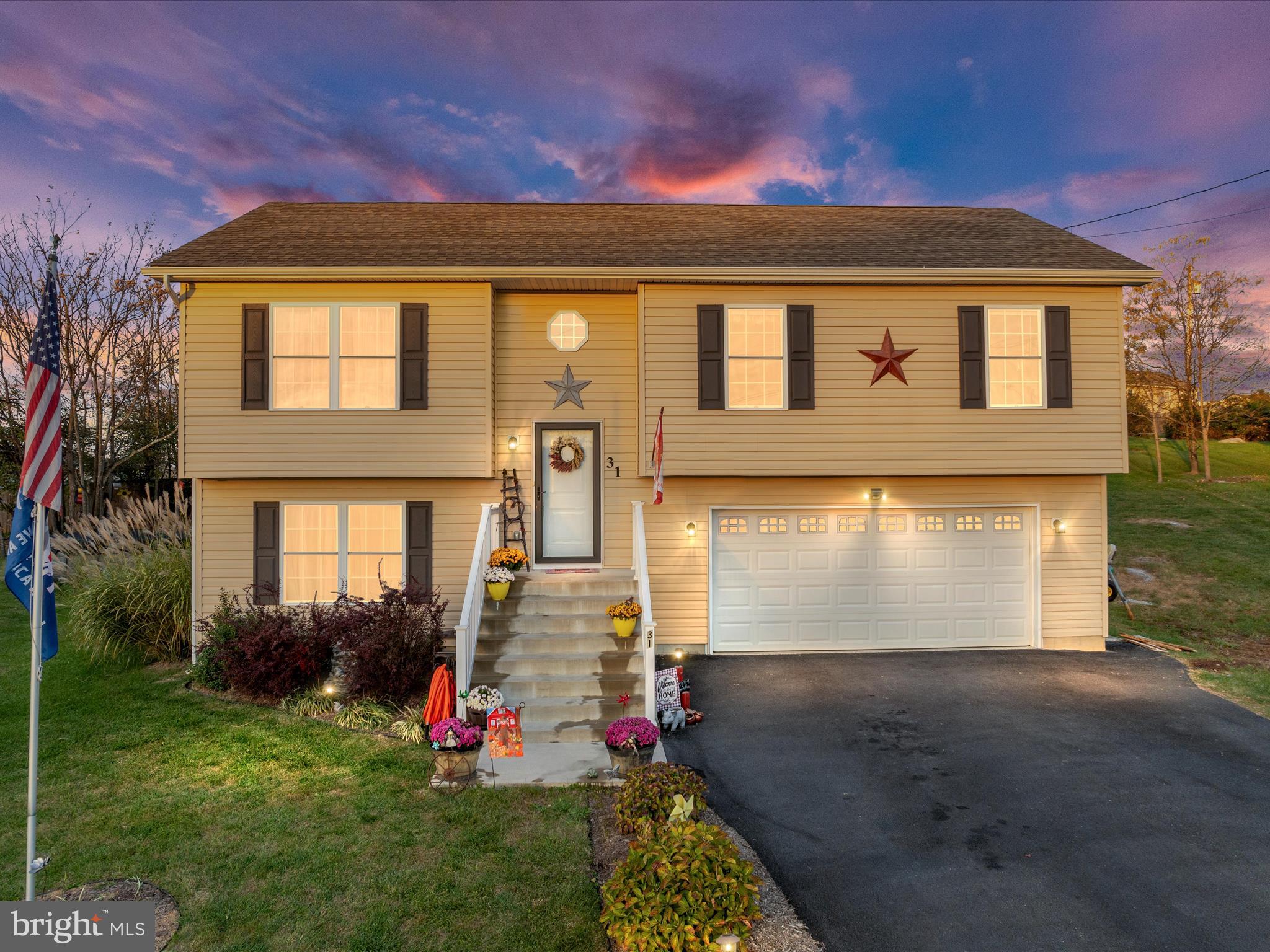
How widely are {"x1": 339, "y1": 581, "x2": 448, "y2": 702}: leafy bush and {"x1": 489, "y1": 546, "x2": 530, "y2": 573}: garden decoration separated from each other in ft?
3.26

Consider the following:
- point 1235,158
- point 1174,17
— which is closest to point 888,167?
point 1235,158

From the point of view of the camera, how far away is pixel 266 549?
9.20 meters

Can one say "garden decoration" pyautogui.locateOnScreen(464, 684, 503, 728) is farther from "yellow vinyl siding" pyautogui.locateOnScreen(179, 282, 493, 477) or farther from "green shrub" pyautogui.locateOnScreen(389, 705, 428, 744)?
"yellow vinyl siding" pyautogui.locateOnScreen(179, 282, 493, 477)

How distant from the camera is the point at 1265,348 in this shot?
1983 centimetres

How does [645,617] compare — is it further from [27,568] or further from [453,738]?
[27,568]

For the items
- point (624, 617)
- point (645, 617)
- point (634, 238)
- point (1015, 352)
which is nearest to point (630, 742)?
point (645, 617)

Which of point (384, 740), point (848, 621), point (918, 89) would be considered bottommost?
point (384, 740)

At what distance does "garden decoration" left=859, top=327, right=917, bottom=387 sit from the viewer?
9.29 meters

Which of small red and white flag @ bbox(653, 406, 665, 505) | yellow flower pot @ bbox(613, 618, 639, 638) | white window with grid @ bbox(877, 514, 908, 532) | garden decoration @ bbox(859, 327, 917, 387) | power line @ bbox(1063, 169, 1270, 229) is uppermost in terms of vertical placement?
power line @ bbox(1063, 169, 1270, 229)

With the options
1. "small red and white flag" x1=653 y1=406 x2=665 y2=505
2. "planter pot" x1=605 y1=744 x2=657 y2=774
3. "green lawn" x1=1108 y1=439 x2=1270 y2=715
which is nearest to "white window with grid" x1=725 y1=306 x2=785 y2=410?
"small red and white flag" x1=653 y1=406 x2=665 y2=505

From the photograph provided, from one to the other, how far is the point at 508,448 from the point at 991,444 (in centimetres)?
796

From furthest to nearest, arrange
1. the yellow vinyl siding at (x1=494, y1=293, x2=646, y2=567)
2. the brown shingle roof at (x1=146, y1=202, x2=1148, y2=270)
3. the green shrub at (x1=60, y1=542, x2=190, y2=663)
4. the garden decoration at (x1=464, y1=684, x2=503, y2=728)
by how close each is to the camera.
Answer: the yellow vinyl siding at (x1=494, y1=293, x2=646, y2=567)
the brown shingle roof at (x1=146, y1=202, x2=1148, y2=270)
the green shrub at (x1=60, y1=542, x2=190, y2=663)
the garden decoration at (x1=464, y1=684, x2=503, y2=728)

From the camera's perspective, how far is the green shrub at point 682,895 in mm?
3094

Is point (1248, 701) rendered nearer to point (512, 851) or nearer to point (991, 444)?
point (991, 444)
